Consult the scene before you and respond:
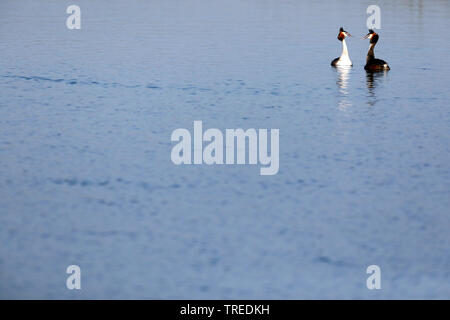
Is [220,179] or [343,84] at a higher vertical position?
[343,84]

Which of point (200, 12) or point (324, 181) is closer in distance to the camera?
point (324, 181)

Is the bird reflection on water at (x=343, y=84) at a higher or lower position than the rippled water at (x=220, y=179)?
higher

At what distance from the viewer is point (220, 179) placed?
13773 mm

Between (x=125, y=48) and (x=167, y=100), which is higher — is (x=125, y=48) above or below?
above

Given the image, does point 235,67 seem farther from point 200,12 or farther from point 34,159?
point 200,12

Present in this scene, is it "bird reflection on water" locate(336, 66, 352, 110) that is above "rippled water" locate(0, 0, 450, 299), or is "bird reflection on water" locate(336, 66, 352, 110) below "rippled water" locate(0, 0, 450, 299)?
above

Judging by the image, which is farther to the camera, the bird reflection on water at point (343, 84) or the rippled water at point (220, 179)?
the bird reflection on water at point (343, 84)

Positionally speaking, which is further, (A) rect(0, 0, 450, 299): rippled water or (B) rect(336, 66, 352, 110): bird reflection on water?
(B) rect(336, 66, 352, 110): bird reflection on water

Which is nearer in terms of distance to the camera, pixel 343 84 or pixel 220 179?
pixel 220 179

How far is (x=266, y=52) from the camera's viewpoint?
29891 millimetres

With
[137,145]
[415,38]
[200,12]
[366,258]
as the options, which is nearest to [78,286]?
[366,258]

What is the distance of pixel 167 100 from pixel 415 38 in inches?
671

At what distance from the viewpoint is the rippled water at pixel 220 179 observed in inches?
391

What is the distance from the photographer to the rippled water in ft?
32.6
